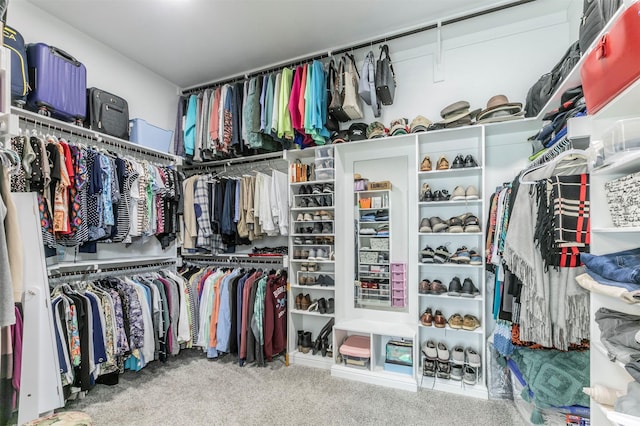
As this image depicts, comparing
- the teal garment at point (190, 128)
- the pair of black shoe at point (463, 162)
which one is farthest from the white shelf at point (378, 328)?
the teal garment at point (190, 128)

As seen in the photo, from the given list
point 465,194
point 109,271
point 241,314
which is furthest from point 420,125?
point 109,271

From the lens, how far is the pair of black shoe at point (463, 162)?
2504 millimetres

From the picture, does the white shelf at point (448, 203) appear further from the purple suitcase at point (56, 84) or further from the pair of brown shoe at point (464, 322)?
the purple suitcase at point (56, 84)

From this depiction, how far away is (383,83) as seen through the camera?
266 cm

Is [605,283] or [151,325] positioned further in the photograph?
[151,325]

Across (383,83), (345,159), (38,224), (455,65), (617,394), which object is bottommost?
(617,394)

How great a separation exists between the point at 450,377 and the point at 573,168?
187 cm

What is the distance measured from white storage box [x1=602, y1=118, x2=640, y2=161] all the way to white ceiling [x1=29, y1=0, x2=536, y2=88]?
6.24ft

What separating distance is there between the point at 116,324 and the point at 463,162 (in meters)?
3.17

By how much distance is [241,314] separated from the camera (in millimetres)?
2930

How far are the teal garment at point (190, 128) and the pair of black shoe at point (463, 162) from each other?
2.76 metres

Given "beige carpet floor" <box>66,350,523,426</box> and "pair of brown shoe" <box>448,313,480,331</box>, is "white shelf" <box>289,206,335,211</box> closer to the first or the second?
"pair of brown shoe" <box>448,313,480,331</box>

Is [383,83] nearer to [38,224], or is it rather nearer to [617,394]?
[617,394]

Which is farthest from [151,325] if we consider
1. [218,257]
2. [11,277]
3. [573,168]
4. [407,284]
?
[573,168]
